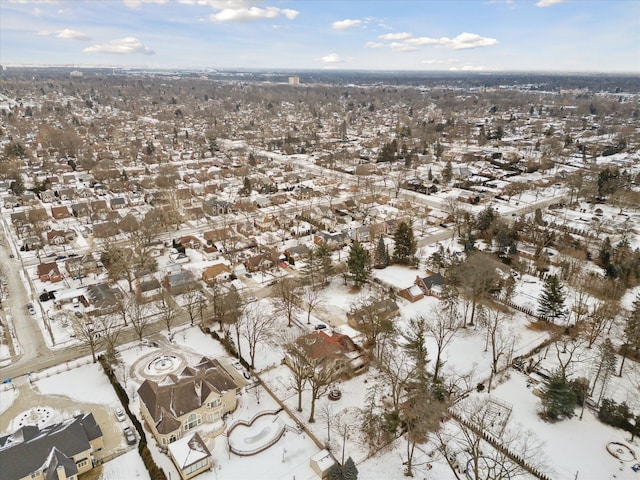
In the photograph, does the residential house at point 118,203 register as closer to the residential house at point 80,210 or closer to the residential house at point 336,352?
the residential house at point 80,210

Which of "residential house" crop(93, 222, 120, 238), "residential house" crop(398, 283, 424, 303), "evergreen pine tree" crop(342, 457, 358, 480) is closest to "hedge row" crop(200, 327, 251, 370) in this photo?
"evergreen pine tree" crop(342, 457, 358, 480)

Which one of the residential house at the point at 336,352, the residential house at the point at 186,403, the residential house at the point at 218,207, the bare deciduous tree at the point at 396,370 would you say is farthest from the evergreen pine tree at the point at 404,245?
the residential house at the point at 218,207

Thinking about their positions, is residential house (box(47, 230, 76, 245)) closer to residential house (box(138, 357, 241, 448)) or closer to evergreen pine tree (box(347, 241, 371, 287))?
residential house (box(138, 357, 241, 448))

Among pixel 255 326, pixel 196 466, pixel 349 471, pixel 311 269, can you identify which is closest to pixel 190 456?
pixel 196 466

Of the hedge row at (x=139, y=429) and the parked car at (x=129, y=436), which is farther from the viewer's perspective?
the parked car at (x=129, y=436)

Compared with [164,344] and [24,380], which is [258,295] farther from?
[24,380]

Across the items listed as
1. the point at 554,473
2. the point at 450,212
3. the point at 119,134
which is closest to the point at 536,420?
the point at 554,473
